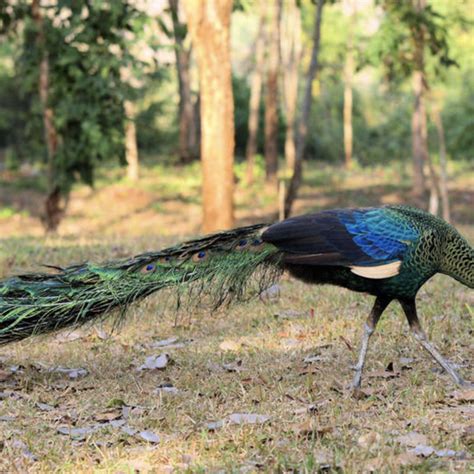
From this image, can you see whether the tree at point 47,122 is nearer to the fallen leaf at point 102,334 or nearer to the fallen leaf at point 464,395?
the fallen leaf at point 102,334

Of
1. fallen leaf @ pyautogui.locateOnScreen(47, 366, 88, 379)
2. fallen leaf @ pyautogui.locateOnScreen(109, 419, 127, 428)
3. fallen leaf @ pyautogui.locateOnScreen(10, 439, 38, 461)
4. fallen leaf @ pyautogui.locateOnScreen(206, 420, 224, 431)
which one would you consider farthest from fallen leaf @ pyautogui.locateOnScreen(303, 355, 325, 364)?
fallen leaf @ pyautogui.locateOnScreen(10, 439, 38, 461)

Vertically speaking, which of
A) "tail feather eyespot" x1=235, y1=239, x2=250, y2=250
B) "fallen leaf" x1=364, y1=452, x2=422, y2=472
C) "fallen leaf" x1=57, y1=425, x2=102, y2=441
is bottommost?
"fallen leaf" x1=57, y1=425, x2=102, y2=441

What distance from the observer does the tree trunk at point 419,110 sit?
1786 centimetres

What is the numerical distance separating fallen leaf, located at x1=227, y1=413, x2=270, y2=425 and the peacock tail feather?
1.05 meters

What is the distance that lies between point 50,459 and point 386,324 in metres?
3.52

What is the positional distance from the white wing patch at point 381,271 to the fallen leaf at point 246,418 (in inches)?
43.1

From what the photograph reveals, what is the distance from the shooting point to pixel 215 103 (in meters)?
12.5

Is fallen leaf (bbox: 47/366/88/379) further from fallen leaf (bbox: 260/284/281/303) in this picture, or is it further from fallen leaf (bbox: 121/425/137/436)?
fallen leaf (bbox: 260/284/281/303)

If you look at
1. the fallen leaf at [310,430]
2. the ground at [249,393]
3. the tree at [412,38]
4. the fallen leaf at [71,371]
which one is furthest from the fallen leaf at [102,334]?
the tree at [412,38]

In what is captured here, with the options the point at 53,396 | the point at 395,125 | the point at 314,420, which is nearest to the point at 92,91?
the point at 53,396

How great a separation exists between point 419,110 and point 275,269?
15.8 m

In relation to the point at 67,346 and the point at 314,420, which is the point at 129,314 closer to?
the point at 67,346

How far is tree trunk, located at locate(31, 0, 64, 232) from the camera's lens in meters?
15.5

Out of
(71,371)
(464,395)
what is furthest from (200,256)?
(464,395)
